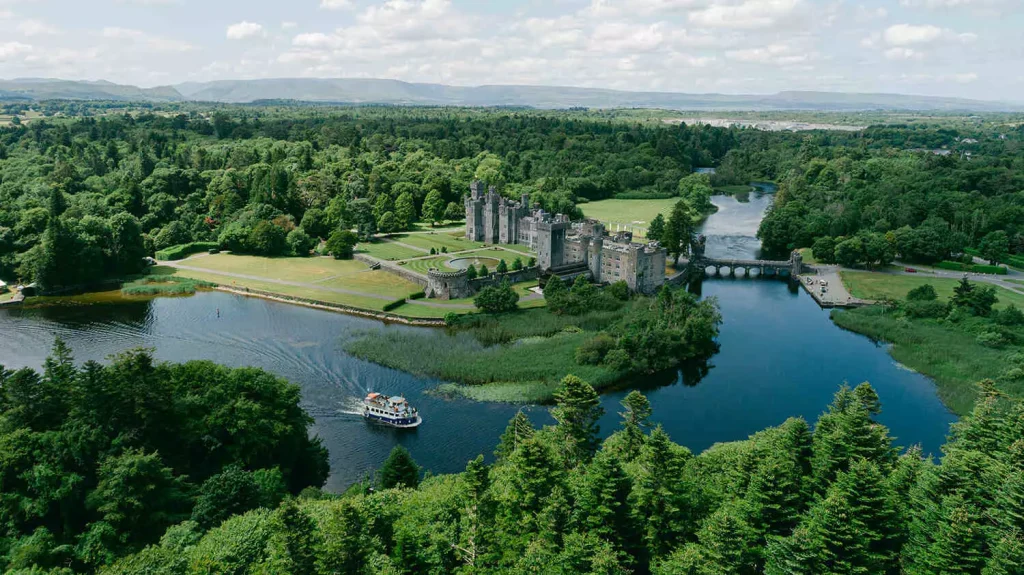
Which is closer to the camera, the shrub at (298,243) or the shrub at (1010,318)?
the shrub at (1010,318)

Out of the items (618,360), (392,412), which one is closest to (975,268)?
(618,360)

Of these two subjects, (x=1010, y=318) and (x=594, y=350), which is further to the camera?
(x=1010, y=318)

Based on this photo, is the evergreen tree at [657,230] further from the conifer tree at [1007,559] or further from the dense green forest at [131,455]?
the conifer tree at [1007,559]

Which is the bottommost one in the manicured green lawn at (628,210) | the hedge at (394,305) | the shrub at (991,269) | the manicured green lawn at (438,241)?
the hedge at (394,305)

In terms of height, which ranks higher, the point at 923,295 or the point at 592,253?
the point at 592,253

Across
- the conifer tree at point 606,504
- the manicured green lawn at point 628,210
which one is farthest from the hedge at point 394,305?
the conifer tree at point 606,504

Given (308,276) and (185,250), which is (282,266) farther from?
(185,250)

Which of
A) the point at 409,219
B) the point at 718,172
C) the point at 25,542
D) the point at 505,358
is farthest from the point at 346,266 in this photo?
the point at 718,172
